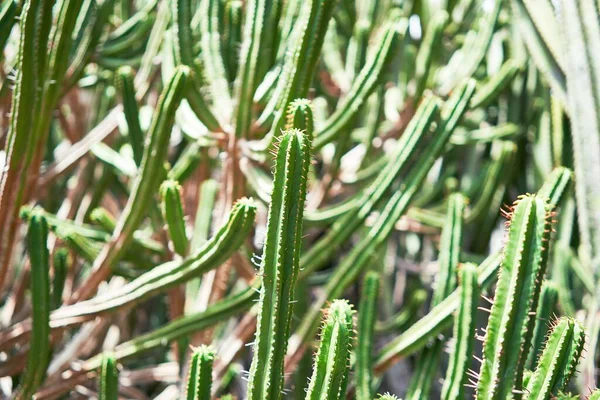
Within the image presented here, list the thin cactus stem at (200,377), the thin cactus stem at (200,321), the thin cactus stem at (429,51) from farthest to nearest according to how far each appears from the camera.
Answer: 1. the thin cactus stem at (429,51)
2. the thin cactus stem at (200,321)
3. the thin cactus stem at (200,377)

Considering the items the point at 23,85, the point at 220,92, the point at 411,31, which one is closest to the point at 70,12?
the point at 23,85

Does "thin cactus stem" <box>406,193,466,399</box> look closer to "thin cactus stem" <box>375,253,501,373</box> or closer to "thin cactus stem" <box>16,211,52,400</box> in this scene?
"thin cactus stem" <box>375,253,501,373</box>

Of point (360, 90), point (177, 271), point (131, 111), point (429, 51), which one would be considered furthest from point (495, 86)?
point (177, 271)

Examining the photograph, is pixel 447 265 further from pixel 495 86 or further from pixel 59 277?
pixel 59 277

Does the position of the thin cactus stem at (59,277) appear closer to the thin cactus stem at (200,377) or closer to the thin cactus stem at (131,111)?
the thin cactus stem at (131,111)

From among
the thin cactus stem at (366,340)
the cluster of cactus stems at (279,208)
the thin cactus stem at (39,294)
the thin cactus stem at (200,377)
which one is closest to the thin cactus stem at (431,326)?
the cluster of cactus stems at (279,208)

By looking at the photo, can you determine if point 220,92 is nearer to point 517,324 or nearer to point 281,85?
point 281,85

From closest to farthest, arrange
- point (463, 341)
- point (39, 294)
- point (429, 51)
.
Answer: point (463, 341), point (39, 294), point (429, 51)
